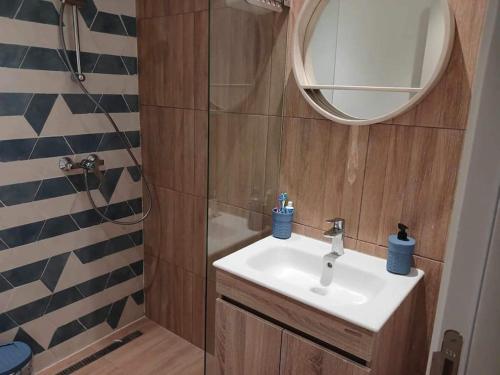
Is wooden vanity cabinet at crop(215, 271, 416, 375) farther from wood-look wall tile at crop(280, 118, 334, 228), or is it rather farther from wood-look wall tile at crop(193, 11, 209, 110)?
wood-look wall tile at crop(193, 11, 209, 110)

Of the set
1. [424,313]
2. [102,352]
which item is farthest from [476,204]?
[102,352]

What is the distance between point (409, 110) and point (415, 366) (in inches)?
38.6

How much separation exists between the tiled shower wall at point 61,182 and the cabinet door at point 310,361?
4.35 feet

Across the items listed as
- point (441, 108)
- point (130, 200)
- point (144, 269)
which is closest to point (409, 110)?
point (441, 108)

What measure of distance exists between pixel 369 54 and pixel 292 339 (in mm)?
1096

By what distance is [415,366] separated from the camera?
1.48m

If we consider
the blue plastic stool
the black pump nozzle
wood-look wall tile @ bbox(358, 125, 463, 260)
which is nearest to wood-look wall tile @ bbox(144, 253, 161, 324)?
the blue plastic stool

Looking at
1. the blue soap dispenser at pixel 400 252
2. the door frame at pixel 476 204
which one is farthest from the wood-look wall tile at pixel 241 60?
the door frame at pixel 476 204

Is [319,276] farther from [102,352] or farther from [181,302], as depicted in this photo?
[102,352]

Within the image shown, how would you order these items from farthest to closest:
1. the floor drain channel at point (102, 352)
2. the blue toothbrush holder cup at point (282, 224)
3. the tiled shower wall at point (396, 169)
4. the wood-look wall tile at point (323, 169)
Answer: the floor drain channel at point (102, 352) < the blue toothbrush holder cup at point (282, 224) < the wood-look wall tile at point (323, 169) < the tiled shower wall at point (396, 169)

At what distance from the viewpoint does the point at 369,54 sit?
4.86ft

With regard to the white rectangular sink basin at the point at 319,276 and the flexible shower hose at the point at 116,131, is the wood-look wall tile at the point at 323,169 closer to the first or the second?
the white rectangular sink basin at the point at 319,276

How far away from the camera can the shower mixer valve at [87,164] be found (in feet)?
6.28

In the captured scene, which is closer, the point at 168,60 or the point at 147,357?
the point at 168,60
